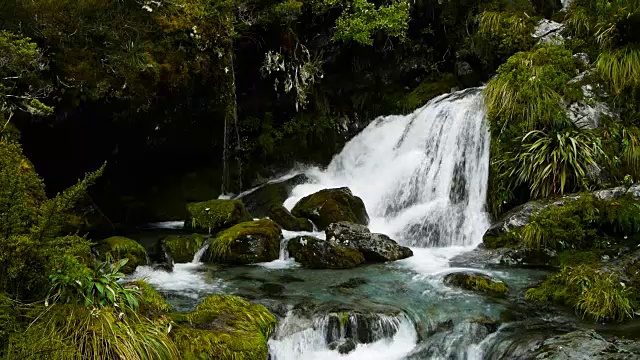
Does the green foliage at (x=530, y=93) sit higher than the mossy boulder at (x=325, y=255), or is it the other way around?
the green foliage at (x=530, y=93)

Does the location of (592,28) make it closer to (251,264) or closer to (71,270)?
(251,264)

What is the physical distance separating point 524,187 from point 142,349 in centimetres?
881

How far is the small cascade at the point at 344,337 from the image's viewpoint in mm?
6535

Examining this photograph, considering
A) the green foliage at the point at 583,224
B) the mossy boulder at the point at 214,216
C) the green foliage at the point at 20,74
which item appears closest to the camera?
the green foliage at the point at 20,74

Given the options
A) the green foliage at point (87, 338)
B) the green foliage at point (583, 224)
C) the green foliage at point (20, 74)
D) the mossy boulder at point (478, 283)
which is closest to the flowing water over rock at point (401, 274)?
the mossy boulder at point (478, 283)

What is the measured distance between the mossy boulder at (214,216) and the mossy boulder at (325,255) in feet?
8.63

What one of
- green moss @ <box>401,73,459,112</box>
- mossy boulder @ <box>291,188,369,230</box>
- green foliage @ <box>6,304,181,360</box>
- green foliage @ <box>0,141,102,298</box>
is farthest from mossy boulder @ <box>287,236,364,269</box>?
green moss @ <box>401,73,459,112</box>

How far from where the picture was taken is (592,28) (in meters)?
14.0

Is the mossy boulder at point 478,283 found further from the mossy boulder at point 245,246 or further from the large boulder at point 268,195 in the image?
the large boulder at point 268,195

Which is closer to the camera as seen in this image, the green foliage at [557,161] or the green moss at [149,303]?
the green moss at [149,303]

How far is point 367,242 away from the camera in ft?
33.9

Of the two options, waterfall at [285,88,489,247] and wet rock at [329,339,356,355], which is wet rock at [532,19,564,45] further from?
wet rock at [329,339,356,355]

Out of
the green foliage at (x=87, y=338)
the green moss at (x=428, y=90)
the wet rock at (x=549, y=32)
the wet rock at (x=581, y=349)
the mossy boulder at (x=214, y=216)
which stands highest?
the wet rock at (x=549, y=32)

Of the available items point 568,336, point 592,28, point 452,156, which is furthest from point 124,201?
point 592,28
